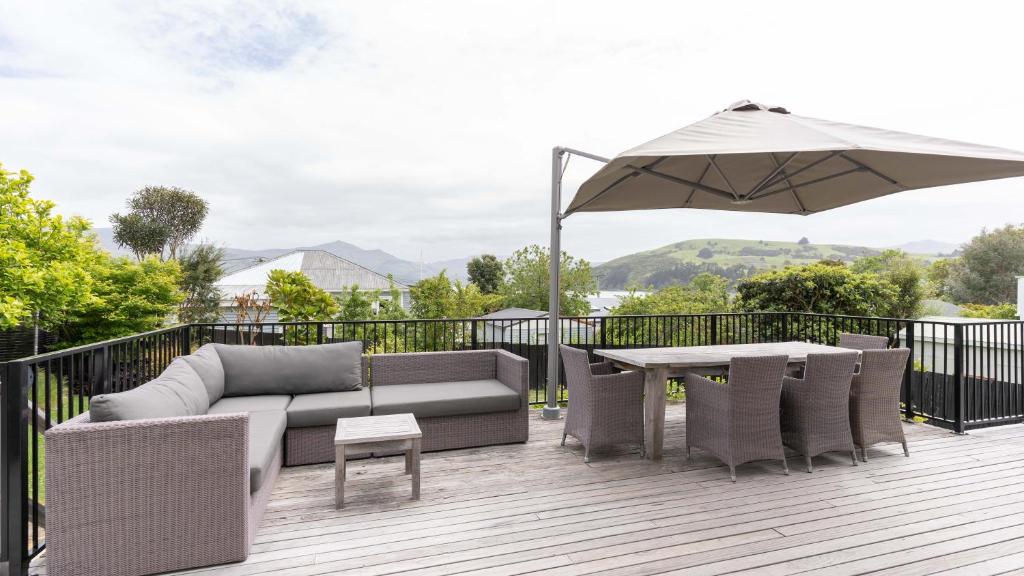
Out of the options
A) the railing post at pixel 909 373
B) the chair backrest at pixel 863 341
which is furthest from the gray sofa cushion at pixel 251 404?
the railing post at pixel 909 373

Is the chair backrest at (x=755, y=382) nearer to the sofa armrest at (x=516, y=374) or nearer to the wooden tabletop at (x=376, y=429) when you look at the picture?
the sofa armrest at (x=516, y=374)

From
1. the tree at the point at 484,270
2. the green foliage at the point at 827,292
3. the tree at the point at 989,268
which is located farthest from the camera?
the tree at the point at 484,270

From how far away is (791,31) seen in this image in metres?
7.38

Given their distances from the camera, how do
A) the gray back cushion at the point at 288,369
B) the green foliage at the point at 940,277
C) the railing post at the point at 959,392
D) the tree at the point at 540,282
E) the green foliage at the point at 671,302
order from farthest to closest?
the green foliage at the point at 940,277 → the tree at the point at 540,282 → the green foliage at the point at 671,302 → the railing post at the point at 959,392 → the gray back cushion at the point at 288,369

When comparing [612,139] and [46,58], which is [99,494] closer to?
[612,139]

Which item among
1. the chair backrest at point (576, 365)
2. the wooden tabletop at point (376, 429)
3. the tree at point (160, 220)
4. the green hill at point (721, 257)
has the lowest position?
the wooden tabletop at point (376, 429)

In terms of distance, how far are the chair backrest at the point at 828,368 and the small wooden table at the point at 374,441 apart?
8.48 ft

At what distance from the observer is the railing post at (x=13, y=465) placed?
2.09 metres

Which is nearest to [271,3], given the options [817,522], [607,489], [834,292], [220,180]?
[607,489]

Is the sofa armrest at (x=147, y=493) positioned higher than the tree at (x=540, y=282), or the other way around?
the tree at (x=540, y=282)

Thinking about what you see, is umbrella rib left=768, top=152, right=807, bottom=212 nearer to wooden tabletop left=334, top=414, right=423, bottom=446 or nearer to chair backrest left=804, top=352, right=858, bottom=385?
chair backrest left=804, top=352, right=858, bottom=385

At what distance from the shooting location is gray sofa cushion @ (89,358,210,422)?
2.24m

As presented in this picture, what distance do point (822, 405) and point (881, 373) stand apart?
23.3 inches

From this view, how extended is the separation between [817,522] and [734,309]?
7335mm
